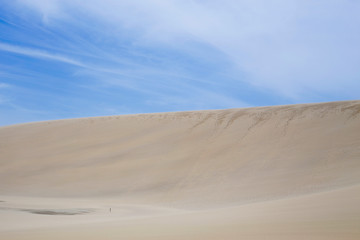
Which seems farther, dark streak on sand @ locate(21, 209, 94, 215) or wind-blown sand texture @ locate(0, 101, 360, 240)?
dark streak on sand @ locate(21, 209, 94, 215)

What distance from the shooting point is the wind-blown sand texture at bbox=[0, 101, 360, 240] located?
6996 mm

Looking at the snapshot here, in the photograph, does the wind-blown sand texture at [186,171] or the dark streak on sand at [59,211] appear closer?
the wind-blown sand texture at [186,171]

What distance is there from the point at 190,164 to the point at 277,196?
6.89m

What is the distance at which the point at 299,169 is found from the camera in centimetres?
1641

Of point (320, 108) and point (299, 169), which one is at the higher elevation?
point (320, 108)

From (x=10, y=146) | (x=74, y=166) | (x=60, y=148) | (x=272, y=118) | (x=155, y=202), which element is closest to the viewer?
(x=155, y=202)

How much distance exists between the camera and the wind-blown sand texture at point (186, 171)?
700 centimetres

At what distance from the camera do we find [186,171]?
63.8 ft

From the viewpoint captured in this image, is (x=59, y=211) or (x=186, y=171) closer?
(x=59, y=211)

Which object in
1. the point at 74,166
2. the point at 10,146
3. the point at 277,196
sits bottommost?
the point at 277,196

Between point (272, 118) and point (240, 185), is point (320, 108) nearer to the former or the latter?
point (272, 118)

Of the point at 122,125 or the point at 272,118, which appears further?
the point at 122,125

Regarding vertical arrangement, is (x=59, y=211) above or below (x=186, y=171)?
below

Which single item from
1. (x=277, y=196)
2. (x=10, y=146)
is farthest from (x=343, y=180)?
(x=10, y=146)
